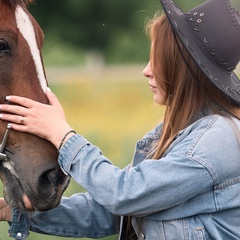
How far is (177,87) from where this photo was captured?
316 centimetres

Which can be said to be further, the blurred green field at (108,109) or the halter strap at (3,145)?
the blurred green field at (108,109)

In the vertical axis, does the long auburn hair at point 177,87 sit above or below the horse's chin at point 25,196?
above

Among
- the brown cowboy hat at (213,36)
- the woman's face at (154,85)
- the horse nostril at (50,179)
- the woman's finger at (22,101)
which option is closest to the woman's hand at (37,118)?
the woman's finger at (22,101)

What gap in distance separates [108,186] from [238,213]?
52 cm

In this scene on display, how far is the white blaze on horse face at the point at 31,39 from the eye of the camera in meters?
3.21

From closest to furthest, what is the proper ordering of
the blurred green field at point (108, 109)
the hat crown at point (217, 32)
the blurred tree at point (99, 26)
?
the hat crown at point (217, 32) → the blurred green field at point (108, 109) → the blurred tree at point (99, 26)

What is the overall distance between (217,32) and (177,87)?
277mm

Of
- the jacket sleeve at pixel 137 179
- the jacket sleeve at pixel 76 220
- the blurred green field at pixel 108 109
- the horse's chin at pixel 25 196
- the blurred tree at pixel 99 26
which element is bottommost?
the blurred tree at pixel 99 26

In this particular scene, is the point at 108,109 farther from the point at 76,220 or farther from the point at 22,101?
the point at 22,101

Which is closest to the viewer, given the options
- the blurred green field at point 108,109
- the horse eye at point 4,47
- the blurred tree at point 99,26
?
the horse eye at point 4,47

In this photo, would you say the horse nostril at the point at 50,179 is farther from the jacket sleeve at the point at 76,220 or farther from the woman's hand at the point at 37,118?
the jacket sleeve at the point at 76,220

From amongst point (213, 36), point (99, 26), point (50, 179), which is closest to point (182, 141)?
point (213, 36)

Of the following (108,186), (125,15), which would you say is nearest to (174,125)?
(108,186)

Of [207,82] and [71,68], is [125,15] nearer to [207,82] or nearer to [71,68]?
[71,68]
